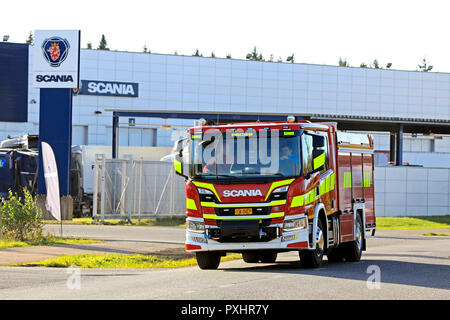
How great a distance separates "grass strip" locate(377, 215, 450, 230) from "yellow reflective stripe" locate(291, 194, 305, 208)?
26.5 metres

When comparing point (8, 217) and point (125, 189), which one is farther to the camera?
point (125, 189)

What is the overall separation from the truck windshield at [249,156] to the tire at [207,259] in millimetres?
1613

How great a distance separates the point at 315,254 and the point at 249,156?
235cm

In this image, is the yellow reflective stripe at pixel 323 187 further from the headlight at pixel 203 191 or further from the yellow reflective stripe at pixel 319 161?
the headlight at pixel 203 191

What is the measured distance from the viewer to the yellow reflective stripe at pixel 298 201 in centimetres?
1630

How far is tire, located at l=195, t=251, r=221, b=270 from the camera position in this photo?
56.9 ft

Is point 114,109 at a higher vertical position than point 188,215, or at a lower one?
higher

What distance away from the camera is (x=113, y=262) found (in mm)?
19031

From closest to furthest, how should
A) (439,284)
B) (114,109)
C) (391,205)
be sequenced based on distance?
(439,284)
(391,205)
(114,109)

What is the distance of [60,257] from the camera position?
63.4ft

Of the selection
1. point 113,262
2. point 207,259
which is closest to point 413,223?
point 113,262
